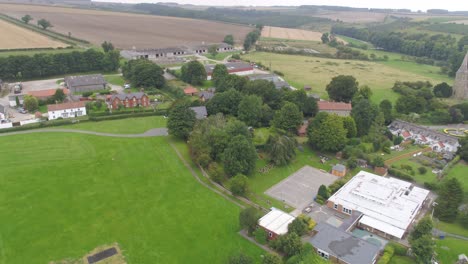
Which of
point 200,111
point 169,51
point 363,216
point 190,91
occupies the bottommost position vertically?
point 363,216

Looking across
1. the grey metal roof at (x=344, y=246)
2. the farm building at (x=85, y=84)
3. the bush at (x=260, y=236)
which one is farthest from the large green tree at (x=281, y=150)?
the farm building at (x=85, y=84)

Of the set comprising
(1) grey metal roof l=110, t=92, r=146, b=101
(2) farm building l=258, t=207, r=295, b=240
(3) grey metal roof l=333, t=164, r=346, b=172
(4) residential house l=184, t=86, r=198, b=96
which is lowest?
(2) farm building l=258, t=207, r=295, b=240

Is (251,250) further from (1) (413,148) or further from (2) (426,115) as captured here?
(2) (426,115)

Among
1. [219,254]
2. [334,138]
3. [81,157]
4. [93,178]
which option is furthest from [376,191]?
[81,157]

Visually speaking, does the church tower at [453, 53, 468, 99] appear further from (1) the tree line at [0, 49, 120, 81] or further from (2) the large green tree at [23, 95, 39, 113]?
(2) the large green tree at [23, 95, 39, 113]

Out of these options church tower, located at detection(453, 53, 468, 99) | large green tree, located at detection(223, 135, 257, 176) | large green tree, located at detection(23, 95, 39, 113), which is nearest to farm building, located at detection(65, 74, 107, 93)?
large green tree, located at detection(23, 95, 39, 113)

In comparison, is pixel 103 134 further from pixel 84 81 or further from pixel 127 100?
pixel 84 81

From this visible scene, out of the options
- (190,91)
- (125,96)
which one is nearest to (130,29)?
(190,91)

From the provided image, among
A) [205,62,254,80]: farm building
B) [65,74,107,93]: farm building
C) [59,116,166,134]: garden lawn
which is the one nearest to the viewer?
[59,116,166,134]: garden lawn
